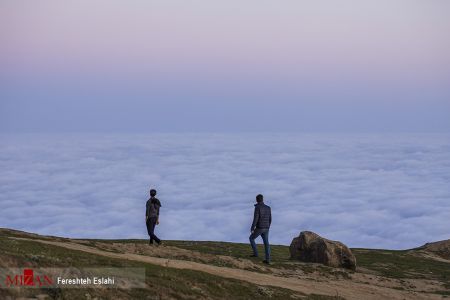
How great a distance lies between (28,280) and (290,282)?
1504 centimetres

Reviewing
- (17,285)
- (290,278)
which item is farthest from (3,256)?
(290,278)

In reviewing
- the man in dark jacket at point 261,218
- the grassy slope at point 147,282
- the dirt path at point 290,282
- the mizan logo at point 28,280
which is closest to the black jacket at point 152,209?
the dirt path at point 290,282

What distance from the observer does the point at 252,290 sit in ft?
89.6

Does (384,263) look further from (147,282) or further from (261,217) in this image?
(147,282)

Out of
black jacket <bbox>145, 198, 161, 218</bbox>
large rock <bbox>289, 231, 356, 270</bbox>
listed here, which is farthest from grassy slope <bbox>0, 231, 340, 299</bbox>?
large rock <bbox>289, 231, 356, 270</bbox>

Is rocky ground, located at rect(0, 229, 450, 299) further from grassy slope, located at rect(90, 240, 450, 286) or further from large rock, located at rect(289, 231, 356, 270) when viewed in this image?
large rock, located at rect(289, 231, 356, 270)

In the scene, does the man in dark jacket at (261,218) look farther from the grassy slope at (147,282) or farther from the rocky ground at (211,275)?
the grassy slope at (147,282)

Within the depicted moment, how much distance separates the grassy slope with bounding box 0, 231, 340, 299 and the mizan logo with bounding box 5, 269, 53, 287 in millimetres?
452

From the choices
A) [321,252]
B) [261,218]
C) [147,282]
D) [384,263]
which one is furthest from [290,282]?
[384,263]

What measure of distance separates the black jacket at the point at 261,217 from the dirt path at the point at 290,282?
13.8 ft

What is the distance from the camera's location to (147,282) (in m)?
24.4

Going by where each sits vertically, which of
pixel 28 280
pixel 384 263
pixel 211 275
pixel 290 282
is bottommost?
pixel 28 280

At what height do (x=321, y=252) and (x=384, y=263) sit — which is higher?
(x=321, y=252)

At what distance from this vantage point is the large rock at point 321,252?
42.9 metres
